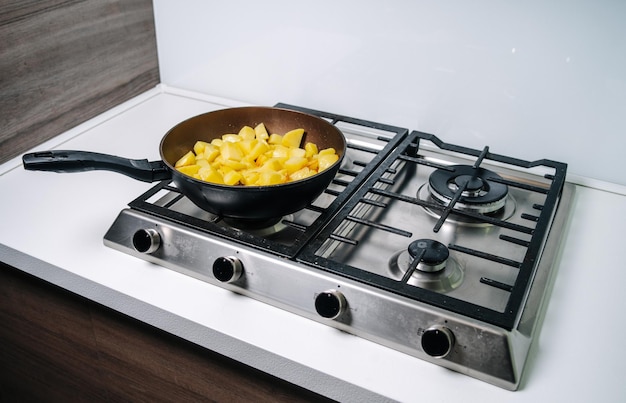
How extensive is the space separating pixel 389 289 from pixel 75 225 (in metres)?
0.58

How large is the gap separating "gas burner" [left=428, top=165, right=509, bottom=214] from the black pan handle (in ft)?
1.57

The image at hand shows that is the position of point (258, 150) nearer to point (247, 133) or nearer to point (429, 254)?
point (247, 133)

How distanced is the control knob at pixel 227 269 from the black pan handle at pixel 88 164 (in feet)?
0.59

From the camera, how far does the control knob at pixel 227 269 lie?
0.89 m

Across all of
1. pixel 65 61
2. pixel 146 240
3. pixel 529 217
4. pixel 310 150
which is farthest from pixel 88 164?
pixel 529 217

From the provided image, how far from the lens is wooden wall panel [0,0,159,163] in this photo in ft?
3.95

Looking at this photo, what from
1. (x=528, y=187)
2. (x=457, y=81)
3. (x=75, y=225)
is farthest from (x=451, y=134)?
(x=75, y=225)

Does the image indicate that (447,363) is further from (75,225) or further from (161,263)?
(75,225)

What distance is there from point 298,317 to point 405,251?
0.69 ft

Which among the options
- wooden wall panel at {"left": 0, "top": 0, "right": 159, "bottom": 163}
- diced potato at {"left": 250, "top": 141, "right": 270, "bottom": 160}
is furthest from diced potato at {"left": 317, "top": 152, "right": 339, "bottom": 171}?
wooden wall panel at {"left": 0, "top": 0, "right": 159, "bottom": 163}

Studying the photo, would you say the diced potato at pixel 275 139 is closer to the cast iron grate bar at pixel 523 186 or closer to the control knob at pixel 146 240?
the control knob at pixel 146 240

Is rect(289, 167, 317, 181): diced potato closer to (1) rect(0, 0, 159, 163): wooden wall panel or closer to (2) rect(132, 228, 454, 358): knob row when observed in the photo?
(2) rect(132, 228, 454, 358): knob row

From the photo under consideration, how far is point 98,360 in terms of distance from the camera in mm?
1105

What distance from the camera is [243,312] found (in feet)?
2.87
